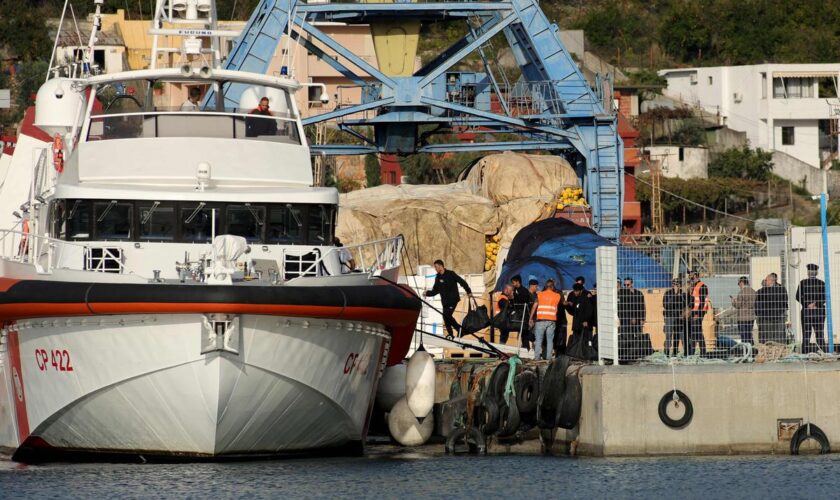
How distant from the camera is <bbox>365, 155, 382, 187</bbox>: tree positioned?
180 feet

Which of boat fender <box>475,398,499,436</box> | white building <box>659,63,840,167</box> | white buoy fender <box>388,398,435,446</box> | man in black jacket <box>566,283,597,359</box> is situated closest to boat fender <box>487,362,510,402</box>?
boat fender <box>475,398,499,436</box>

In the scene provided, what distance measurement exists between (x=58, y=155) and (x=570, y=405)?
7.37m

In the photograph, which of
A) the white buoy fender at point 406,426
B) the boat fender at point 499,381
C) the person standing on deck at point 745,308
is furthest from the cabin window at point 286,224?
the person standing on deck at point 745,308

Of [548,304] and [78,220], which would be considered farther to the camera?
[548,304]

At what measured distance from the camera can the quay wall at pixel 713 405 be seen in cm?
1856

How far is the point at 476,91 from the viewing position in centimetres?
3712

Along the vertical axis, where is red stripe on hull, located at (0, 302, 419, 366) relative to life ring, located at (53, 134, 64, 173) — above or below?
below

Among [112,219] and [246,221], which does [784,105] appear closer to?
[246,221]

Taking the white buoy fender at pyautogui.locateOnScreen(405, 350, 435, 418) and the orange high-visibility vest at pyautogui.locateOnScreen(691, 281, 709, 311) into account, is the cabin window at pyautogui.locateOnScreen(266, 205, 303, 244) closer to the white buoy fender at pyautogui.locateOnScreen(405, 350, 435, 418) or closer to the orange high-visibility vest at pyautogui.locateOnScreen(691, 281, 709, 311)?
the white buoy fender at pyautogui.locateOnScreen(405, 350, 435, 418)

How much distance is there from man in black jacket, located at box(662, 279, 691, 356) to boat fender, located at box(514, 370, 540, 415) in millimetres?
1695

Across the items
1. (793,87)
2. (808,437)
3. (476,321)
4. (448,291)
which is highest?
(793,87)

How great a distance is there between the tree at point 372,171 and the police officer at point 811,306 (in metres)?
35.6

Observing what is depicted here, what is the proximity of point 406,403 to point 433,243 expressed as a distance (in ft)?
49.0

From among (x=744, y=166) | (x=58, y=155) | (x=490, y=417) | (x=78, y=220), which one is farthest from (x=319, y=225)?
(x=744, y=166)
